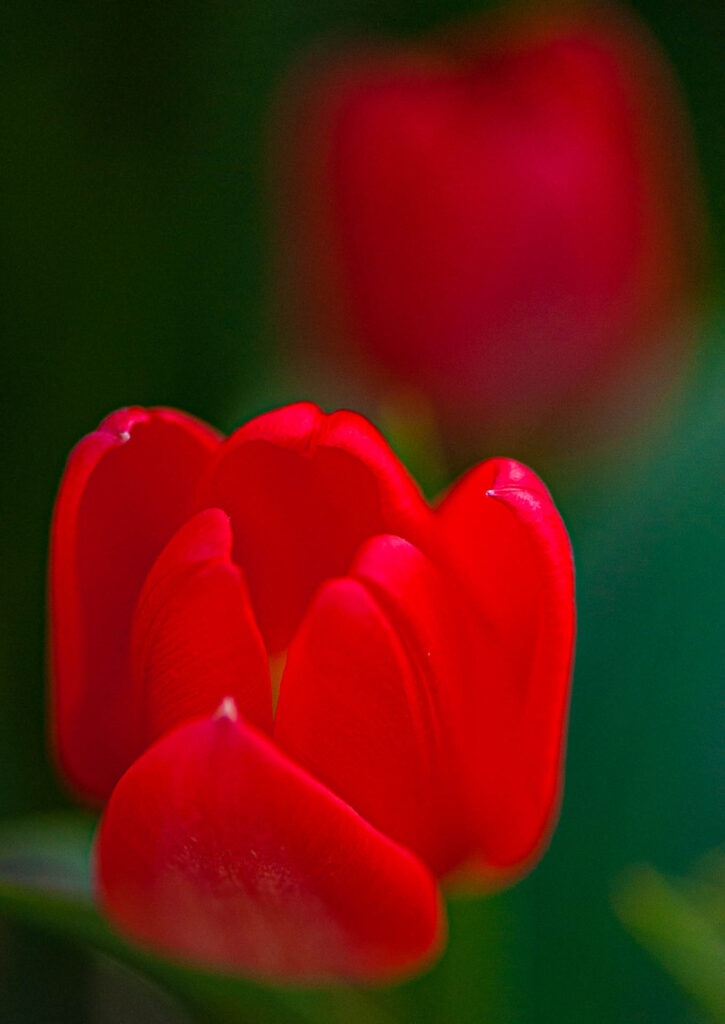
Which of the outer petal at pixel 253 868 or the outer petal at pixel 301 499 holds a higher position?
the outer petal at pixel 301 499

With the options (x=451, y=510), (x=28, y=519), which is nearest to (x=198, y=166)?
(x=28, y=519)

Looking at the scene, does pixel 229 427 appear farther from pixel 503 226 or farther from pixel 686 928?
pixel 686 928

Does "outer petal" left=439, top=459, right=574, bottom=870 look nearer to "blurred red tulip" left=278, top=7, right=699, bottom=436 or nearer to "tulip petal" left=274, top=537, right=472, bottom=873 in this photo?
"tulip petal" left=274, top=537, right=472, bottom=873

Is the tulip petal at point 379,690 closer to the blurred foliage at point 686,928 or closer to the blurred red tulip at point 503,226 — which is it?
the blurred foliage at point 686,928

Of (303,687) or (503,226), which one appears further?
(503,226)

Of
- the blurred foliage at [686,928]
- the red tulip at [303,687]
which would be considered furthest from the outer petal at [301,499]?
the blurred foliage at [686,928]

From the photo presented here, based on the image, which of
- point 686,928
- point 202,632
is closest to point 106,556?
point 202,632

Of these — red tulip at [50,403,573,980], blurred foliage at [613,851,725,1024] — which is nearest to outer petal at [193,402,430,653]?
red tulip at [50,403,573,980]

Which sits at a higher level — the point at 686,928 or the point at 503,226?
the point at 503,226

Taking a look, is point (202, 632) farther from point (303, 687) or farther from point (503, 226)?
point (503, 226)
